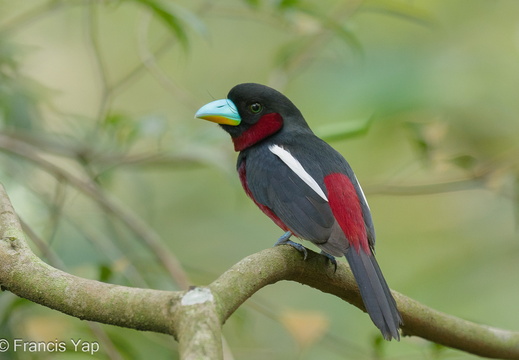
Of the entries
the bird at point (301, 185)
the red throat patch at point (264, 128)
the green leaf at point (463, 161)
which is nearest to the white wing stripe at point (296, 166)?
the bird at point (301, 185)

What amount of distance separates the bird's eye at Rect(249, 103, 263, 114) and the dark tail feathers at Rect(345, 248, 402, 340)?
81cm

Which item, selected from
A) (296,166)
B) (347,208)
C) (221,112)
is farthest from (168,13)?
(347,208)

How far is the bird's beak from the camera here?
2.74 m

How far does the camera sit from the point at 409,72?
175 inches

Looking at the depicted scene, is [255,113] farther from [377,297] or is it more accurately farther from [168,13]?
[377,297]

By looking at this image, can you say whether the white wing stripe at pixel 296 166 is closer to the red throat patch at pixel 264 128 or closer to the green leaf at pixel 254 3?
the red throat patch at pixel 264 128

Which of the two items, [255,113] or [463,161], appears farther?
[463,161]

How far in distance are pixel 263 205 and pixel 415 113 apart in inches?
70.2

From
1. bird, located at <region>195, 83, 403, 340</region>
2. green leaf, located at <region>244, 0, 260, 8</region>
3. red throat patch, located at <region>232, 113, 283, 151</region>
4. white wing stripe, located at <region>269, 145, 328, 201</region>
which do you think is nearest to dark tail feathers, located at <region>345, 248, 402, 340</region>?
bird, located at <region>195, 83, 403, 340</region>

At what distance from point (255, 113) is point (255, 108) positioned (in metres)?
0.02

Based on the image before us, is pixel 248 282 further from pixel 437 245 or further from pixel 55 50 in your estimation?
pixel 55 50

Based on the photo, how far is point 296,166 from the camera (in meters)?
2.53

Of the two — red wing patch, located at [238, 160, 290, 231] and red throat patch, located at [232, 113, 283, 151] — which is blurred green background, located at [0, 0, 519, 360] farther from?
red wing patch, located at [238, 160, 290, 231]

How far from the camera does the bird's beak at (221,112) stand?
274 cm
